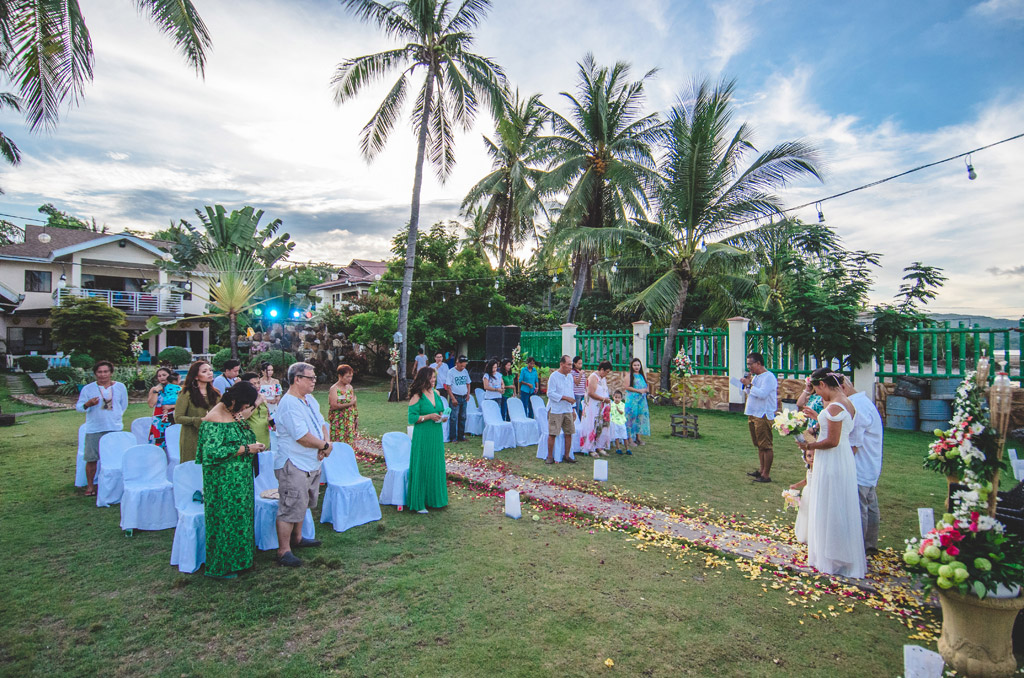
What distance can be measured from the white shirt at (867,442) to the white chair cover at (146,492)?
276 inches

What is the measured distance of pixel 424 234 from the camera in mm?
22094

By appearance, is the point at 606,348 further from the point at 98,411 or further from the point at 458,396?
the point at 98,411

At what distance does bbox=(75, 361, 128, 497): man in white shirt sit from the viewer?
6707 millimetres

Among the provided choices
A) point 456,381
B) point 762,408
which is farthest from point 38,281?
point 762,408

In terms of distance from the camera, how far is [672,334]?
1500cm

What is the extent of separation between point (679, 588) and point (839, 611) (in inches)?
45.0

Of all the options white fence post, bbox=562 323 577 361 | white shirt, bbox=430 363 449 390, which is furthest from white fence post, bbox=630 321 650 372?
white shirt, bbox=430 363 449 390

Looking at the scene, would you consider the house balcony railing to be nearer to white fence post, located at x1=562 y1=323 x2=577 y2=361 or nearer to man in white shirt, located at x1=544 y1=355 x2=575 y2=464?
white fence post, located at x1=562 y1=323 x2=577 y2=361

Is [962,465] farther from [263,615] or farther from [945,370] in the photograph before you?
[945,370]

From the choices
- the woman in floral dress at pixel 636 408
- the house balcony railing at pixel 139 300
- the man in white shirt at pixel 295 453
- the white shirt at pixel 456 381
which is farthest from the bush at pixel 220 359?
the man in white shirt at pixel 295 453

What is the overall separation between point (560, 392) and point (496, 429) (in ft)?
6.10

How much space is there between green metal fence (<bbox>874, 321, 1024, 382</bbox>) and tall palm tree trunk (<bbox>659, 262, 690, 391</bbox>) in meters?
4.74

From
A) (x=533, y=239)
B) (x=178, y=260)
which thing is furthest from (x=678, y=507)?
(x=178, y=260)

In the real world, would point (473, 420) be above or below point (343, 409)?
below
